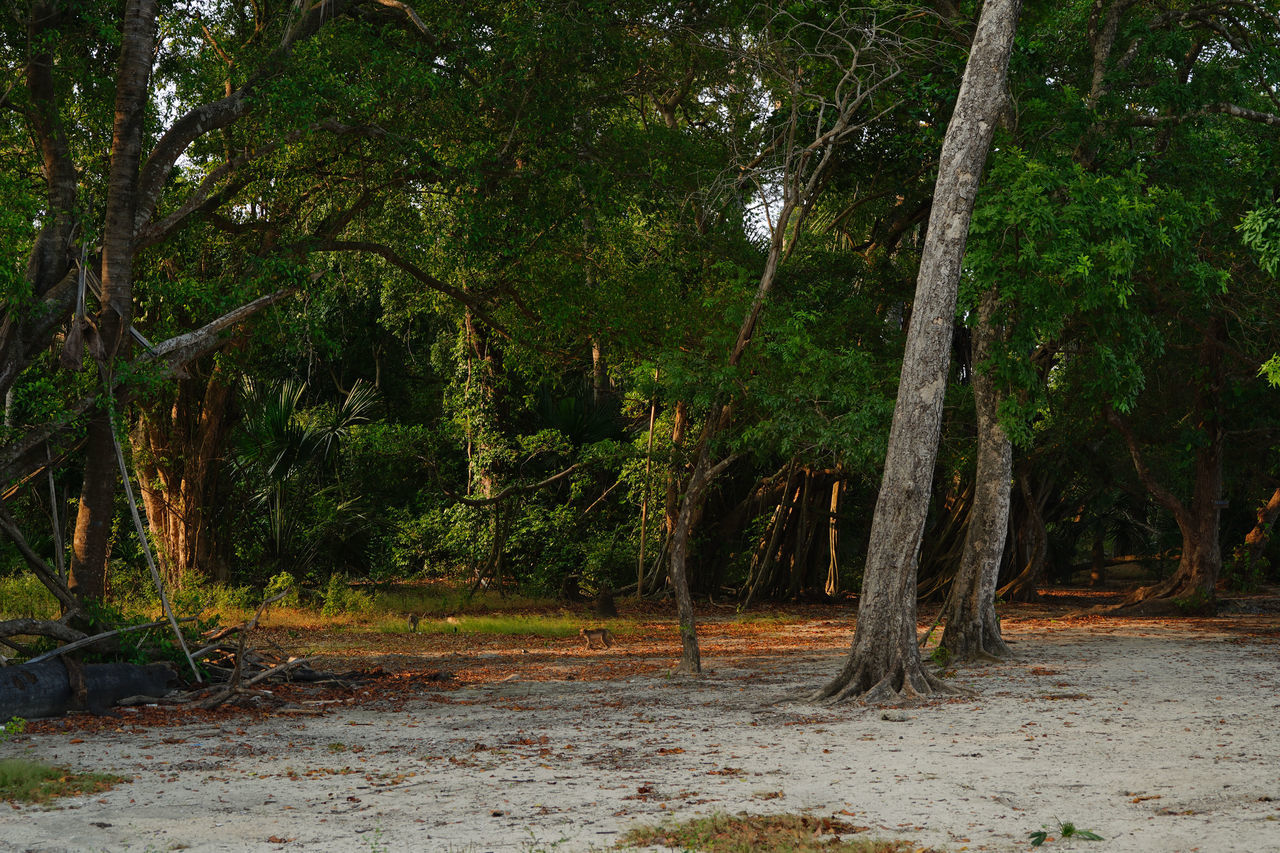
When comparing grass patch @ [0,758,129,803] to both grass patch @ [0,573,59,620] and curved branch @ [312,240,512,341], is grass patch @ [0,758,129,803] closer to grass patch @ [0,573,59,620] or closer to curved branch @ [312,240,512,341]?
curved branch @ [312,240,512,341]

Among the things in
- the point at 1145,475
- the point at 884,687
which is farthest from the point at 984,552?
the point at 1145,475

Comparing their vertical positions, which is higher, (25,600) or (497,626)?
(25,600)

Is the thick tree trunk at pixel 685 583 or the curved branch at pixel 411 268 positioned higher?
the curved branch at pixel 411 268

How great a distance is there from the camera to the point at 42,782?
20.3 feet

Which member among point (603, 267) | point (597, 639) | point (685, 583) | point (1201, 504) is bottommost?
point (597, 639)

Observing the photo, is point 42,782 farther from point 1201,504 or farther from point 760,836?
point 1201,504

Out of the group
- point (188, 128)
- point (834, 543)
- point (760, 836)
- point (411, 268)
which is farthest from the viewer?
point (834, 543)

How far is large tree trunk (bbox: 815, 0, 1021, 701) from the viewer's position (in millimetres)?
9602

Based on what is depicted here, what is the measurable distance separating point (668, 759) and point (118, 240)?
6927mm

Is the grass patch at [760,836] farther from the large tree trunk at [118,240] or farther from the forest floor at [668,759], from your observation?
the large tree trunk at [118,240]

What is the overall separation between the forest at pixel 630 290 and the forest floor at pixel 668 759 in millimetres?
1313

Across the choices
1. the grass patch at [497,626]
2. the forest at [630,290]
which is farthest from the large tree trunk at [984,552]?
the grass patch at [497,626]

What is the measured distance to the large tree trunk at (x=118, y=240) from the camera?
10.2 m

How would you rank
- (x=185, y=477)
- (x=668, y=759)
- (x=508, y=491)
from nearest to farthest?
(x=668, y=759) < (x=185, y=477) < (x=508, y=491)
